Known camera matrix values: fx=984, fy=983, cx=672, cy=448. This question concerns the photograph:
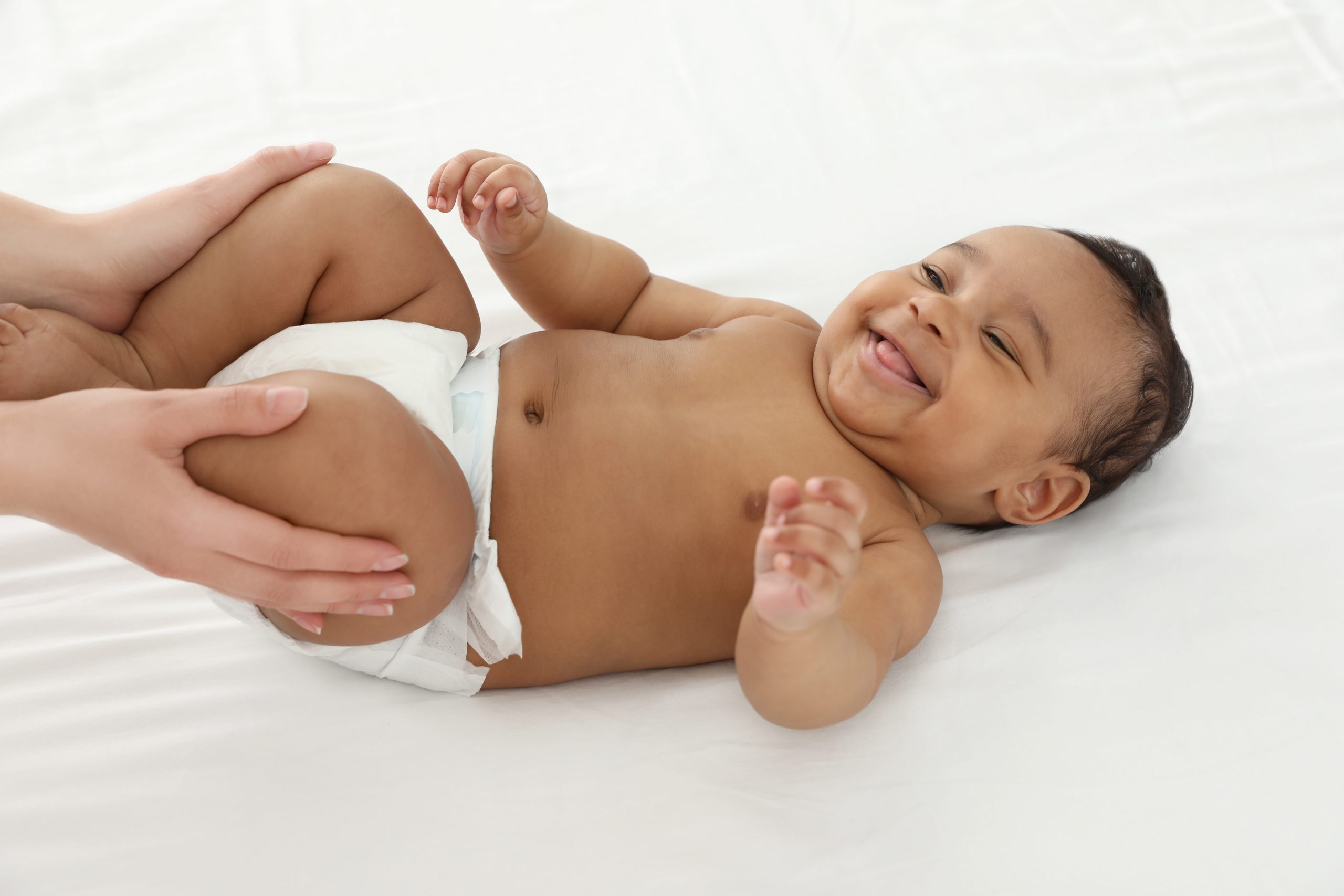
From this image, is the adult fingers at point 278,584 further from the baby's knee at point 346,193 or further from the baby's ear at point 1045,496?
the baby's ear at point 1045,496

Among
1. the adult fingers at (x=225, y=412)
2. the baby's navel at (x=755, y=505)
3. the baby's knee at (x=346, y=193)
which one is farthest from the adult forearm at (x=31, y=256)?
the baby's navel at (x=755, y=505)

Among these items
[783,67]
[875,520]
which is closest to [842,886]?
[875,520]

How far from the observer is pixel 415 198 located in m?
1.80

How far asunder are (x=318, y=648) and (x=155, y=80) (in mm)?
1432

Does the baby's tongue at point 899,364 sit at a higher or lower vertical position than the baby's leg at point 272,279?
lower

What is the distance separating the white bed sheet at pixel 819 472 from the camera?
3.47ft

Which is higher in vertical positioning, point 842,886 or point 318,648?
point 318,648

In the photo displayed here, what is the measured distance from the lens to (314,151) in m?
1.30

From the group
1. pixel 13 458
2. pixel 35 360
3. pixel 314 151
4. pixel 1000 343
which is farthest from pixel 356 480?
pixel 1000 343

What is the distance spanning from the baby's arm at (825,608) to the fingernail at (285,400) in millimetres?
463

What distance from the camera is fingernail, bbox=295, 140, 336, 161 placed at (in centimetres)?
129

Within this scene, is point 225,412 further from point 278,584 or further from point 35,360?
point 35,360

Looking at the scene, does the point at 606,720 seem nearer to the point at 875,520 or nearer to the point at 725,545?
the point at 725,545

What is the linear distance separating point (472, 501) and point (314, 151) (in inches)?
20.7
